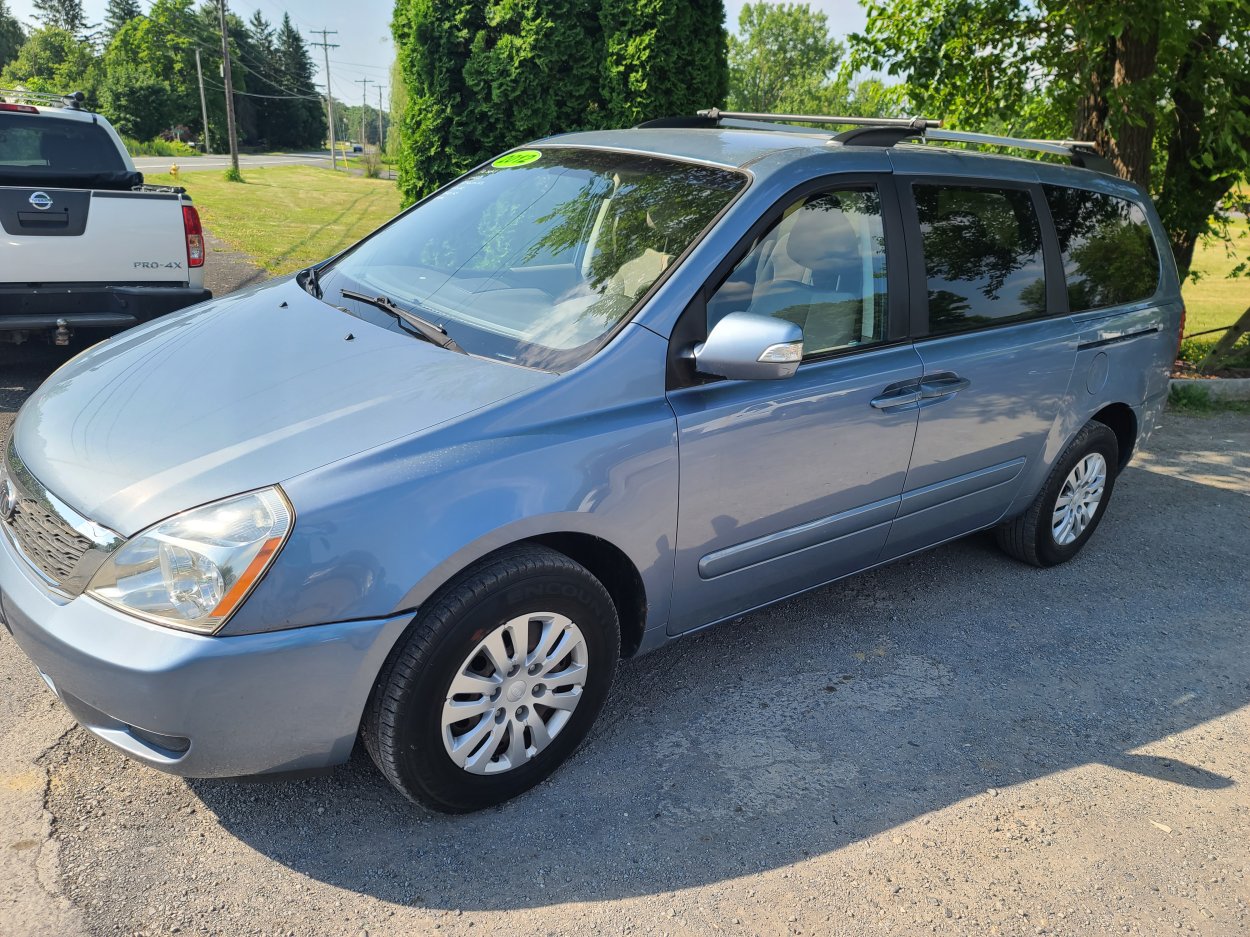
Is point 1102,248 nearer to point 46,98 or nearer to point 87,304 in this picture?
point 87,304

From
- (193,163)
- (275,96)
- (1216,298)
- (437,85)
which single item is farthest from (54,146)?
(275,96)

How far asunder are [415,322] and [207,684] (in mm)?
1313

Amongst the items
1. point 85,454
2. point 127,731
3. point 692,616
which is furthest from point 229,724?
point 692,616

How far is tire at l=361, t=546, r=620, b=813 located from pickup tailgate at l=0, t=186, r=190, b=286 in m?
4.57

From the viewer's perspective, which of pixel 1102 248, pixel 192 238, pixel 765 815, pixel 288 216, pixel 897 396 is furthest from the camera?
pixel 288 216

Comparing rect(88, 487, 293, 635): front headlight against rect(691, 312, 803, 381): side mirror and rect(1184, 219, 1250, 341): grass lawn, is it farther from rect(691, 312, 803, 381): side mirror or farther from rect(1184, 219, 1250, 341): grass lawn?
rect(1184, 219, 1250, 341): grass lawn

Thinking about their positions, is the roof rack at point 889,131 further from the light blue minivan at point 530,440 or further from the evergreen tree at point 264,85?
the evergreen tree at point 264,85

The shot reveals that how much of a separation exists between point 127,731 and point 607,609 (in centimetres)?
124

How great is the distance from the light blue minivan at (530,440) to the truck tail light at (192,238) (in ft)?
9.30

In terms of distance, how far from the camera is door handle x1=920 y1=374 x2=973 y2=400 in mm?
3555

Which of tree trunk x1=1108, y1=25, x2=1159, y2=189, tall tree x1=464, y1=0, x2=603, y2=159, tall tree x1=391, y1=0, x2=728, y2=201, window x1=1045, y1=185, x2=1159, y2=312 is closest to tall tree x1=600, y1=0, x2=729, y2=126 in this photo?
tall tree x1=391, y1=0, x2=728, y2=201

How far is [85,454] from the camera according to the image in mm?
2559

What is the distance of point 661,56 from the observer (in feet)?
26.2

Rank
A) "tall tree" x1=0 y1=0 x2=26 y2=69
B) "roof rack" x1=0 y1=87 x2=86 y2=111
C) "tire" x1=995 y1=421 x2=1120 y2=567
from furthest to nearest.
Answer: "tall tree" x1=0 y1=0 x2=26 y2=69 → "roof rack" x1=0 y1=87 x2=86 y2=111 → "tire" x1=995 y1=421 x2=1120 y2=567
